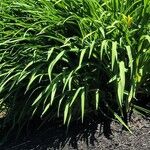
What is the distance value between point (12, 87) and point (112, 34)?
2.94 feet

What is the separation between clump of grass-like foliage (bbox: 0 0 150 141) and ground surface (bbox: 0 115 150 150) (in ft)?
0.32

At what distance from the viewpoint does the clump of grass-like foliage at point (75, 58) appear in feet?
12.1

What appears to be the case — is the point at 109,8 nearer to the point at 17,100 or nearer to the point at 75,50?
the point at 75,50

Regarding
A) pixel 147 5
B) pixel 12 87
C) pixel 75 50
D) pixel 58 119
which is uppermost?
pixel 147 5

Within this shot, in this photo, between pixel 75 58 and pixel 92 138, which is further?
pixel 75 58

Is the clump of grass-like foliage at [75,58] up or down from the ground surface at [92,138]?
up

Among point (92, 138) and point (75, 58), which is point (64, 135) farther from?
point (75, 58)

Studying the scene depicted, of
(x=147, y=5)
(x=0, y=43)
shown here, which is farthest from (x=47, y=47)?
(x=147, y=5)

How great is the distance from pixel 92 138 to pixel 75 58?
2.12 ft

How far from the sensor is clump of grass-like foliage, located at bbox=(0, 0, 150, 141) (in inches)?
145

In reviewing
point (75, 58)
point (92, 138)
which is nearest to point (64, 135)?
point (92, 138)

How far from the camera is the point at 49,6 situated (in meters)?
3.99

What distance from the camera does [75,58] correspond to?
154 inches

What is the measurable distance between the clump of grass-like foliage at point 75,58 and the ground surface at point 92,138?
98mm
